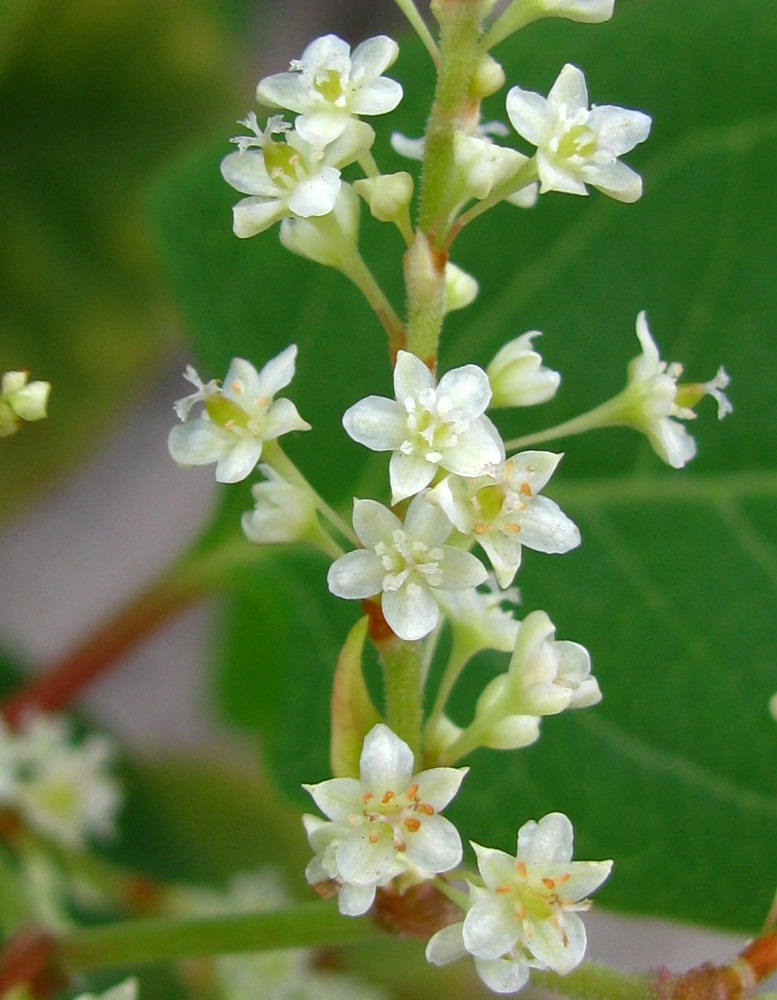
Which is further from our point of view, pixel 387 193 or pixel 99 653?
pixel 99 653

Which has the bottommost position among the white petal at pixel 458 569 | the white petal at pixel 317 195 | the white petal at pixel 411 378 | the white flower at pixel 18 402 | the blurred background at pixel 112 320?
the white petal at pixel 458 569

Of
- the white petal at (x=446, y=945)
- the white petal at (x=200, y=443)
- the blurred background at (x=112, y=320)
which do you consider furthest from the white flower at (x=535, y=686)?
the blurred background at (x=112, y=320)

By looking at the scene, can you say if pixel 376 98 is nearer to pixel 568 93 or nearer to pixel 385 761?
pixel 568 93

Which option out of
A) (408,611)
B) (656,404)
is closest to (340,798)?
(408,611)

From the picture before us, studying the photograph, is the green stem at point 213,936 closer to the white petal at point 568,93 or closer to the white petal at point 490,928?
the white petal at point 490,928

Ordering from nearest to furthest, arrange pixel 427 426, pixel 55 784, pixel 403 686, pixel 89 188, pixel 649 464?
pixel 427 426 < pixel 403 686 < pixel 649 464 < pixel 55 784 < pixel 89 188
